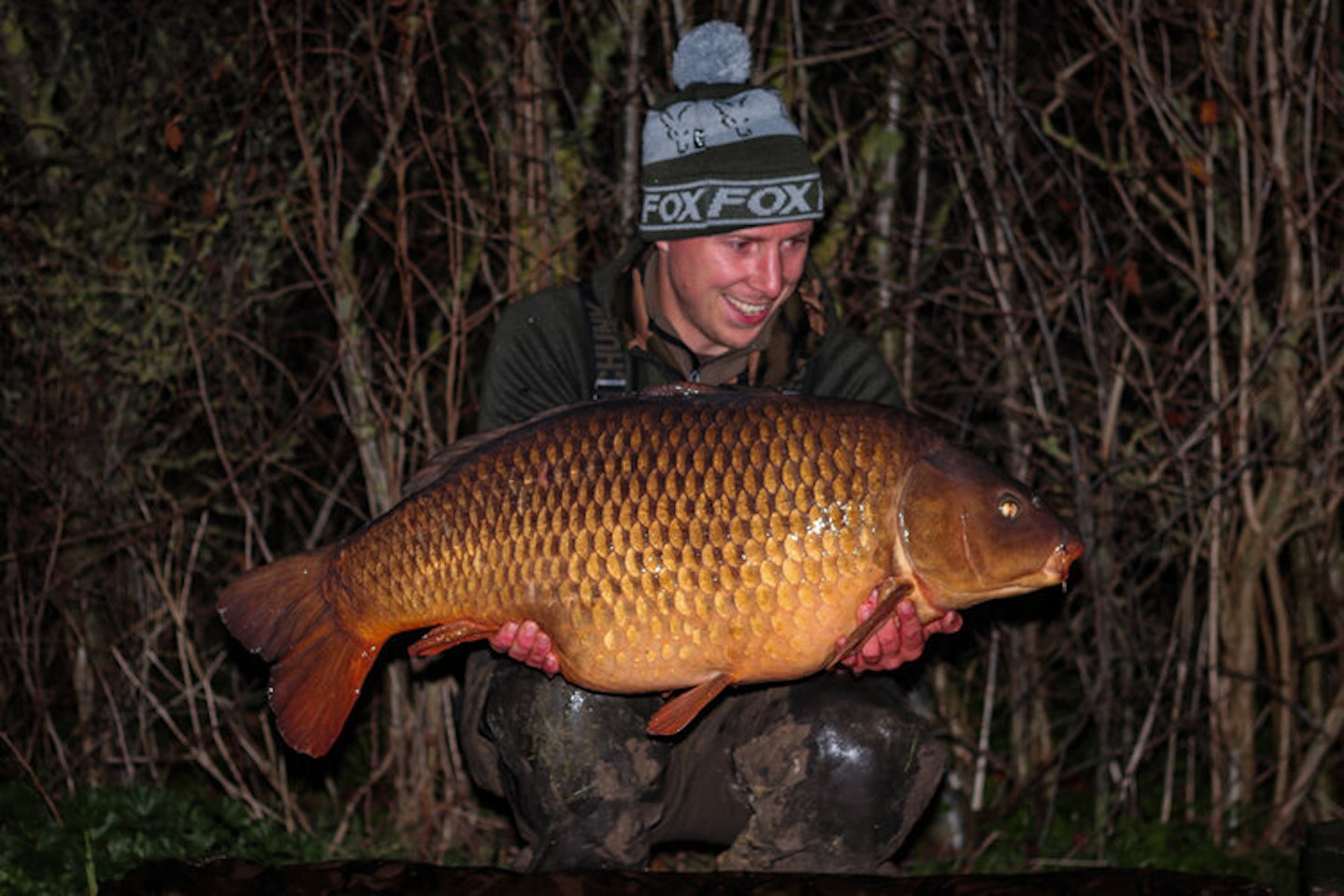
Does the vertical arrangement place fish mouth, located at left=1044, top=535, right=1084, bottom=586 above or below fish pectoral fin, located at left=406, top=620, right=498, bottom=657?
above

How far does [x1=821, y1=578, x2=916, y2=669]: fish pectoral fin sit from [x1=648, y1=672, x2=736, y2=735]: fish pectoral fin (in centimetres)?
18

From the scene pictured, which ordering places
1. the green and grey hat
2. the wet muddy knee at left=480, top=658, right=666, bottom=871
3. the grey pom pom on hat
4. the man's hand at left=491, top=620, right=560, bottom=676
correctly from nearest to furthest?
the man's hand at left=491, top=620, right=560, bottom=676 < the wet muddy knee at left=480, top=658, right=666, bottom=871 < the green and grey hat < the grey pom pom on hat

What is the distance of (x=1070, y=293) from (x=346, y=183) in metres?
1.87

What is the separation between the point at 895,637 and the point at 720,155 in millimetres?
989

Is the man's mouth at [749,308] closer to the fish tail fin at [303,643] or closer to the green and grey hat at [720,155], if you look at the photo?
the green and grey hat at [720,155]

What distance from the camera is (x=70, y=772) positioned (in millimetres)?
3596

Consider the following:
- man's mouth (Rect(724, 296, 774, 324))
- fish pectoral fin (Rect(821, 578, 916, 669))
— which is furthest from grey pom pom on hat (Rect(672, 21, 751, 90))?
fish pectoral fin (Rect(821, 578, 916, 669))

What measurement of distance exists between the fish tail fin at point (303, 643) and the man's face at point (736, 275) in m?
0.87

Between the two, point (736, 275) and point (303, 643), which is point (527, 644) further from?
point (736, 275)

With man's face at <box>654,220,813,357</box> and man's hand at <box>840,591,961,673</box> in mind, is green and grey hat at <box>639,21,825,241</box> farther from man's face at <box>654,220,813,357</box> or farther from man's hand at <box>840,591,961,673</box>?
man's hand at <box>840,591,961,673</box>

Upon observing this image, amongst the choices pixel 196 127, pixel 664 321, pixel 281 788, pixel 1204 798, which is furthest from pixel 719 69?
pixel 1204 798

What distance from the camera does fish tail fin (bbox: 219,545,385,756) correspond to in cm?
241

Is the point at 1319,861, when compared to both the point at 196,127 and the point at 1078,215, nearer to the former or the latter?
the point at 1078,215

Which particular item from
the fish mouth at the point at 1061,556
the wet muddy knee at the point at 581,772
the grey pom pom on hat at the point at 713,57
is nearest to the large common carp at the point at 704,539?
the fish mouth at the point at 1061,556
